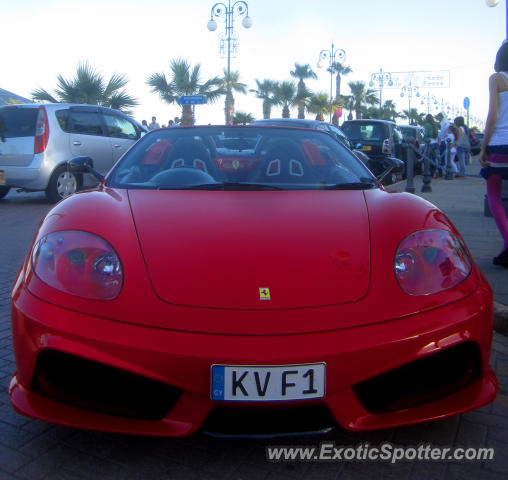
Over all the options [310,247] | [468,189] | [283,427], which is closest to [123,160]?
[310,247]

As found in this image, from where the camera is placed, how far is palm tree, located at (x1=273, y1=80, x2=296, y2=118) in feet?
122

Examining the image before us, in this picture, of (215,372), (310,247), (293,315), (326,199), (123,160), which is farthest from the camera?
(123,160)

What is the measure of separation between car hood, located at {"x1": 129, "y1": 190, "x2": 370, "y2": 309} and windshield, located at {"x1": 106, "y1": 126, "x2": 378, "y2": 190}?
295 millimetres

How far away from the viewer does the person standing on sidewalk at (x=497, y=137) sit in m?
4.09

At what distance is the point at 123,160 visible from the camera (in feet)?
10.1

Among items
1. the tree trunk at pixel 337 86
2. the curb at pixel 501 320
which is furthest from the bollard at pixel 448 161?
the tree trunk at pixel 337 86

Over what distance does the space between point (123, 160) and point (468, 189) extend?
9150 millimetres

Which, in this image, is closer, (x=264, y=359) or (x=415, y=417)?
(x=264, y=359)

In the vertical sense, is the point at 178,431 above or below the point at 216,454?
above

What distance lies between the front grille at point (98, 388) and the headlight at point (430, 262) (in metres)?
0.87

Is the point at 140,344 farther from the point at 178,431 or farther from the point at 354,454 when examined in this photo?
the point at 354,454

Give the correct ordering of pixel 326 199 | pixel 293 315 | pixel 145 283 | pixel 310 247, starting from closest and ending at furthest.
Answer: pixel 293 315 → pixel 145 283 → pixel 310 247 → pixel 326 199

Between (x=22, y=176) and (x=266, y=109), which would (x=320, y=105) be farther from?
(x=22, y=176)

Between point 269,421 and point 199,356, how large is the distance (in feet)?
0.97
